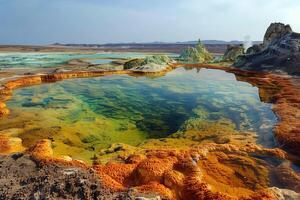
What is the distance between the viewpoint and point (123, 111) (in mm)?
16469

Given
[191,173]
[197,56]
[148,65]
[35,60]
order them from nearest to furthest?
1. [191,173]
2. [148,65]
3. [197,56]
4. [35,60]

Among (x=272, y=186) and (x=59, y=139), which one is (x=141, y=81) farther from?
(x=272, y=186)

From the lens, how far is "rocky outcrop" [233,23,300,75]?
96.4ft

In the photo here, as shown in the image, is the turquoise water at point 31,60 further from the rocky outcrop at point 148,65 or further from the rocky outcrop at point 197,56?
the rocky outcrop at point 197,56

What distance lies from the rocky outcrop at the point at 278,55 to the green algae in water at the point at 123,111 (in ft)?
25.7

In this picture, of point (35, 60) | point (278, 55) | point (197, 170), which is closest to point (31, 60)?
point (35, 60)

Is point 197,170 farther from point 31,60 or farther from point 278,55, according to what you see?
point 31,60

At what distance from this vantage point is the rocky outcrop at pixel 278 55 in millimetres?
29391

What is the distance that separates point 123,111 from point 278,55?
74.5ft

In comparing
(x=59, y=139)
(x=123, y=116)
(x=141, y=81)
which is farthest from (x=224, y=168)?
(x=141, y=81)

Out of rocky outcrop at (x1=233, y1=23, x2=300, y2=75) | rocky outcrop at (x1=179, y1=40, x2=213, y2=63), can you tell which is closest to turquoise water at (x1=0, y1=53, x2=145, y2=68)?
rocky outcrop at (x1=179, y1=40, x2=213, y2=63)

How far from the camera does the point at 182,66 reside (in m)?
40.3

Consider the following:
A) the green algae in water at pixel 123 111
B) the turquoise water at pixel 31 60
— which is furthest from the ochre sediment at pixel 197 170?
the turquoise water at pixel 31 60

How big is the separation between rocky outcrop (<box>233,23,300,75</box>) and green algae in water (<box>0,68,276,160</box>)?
7846 millimetres
